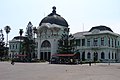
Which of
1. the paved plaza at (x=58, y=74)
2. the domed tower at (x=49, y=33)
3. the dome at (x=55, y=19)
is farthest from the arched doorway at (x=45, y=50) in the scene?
the paved plaza at (x=58, y=74)

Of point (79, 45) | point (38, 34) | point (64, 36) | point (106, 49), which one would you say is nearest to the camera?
point (106, 49)

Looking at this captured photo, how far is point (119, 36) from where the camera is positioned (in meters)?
84.0

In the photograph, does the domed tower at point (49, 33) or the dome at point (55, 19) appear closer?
the domed tower at point (49, 33)

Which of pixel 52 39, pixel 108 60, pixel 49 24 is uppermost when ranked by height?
pixel 49 24

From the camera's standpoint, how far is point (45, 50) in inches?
3504

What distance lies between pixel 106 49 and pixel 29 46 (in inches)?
1042

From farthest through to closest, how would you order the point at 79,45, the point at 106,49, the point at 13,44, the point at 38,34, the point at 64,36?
the point at 13,44 < the point at 38,34 < the point at 79,45 < the point at 64,36 < the point at 106,49

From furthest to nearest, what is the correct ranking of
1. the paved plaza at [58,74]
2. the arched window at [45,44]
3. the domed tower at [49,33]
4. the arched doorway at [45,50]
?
the arched window at [45,44], the arched doorway at [45,50], the domed tower at [49,33], the paved plaza at [58,74]

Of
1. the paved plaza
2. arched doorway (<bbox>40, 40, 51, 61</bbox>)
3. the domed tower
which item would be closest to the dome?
the domed tower

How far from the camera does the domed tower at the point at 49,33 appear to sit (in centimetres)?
8688

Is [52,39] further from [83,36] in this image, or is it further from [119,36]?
[119,36]

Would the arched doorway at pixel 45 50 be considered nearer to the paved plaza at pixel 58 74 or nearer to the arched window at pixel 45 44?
the arched window at pixel 45 44

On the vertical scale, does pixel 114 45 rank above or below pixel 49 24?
below

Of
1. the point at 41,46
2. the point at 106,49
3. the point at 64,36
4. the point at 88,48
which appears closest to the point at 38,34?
the point at 41,46
